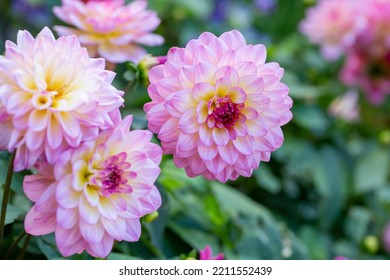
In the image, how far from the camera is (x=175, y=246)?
792 millimetres

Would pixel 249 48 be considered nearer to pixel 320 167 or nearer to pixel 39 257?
pixel 39 257

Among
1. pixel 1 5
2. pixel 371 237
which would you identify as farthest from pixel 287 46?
pixel 1 5

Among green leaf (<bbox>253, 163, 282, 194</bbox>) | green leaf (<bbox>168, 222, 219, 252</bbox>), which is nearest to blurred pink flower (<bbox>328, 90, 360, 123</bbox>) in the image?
green leaf (<bbox>253, 163, 282, 194</bbox>)

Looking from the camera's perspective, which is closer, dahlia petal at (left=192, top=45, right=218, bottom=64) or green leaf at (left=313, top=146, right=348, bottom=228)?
dahlia petal at (left=192, top=45, right=218, bottom=64)

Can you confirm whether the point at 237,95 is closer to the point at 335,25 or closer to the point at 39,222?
the point at 39,222

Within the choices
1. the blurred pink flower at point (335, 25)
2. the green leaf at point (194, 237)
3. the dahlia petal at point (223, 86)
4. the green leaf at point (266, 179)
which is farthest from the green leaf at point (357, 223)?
the dahlia petal at point (223, 86)

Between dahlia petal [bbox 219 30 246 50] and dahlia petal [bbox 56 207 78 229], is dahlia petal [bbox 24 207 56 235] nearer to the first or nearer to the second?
dahlia petal [bbox 56 207 78 229]

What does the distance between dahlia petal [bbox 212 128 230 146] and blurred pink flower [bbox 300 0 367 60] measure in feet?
2.57

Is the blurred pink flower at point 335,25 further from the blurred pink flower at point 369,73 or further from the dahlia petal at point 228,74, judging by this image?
the dahlia petal at point 228,74

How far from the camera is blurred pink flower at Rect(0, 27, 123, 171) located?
17.7 inches

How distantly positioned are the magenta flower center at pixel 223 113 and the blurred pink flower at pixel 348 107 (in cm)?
91

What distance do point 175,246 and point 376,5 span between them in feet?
2.20

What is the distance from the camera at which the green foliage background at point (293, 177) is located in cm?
83

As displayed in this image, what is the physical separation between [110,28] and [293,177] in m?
0.72
